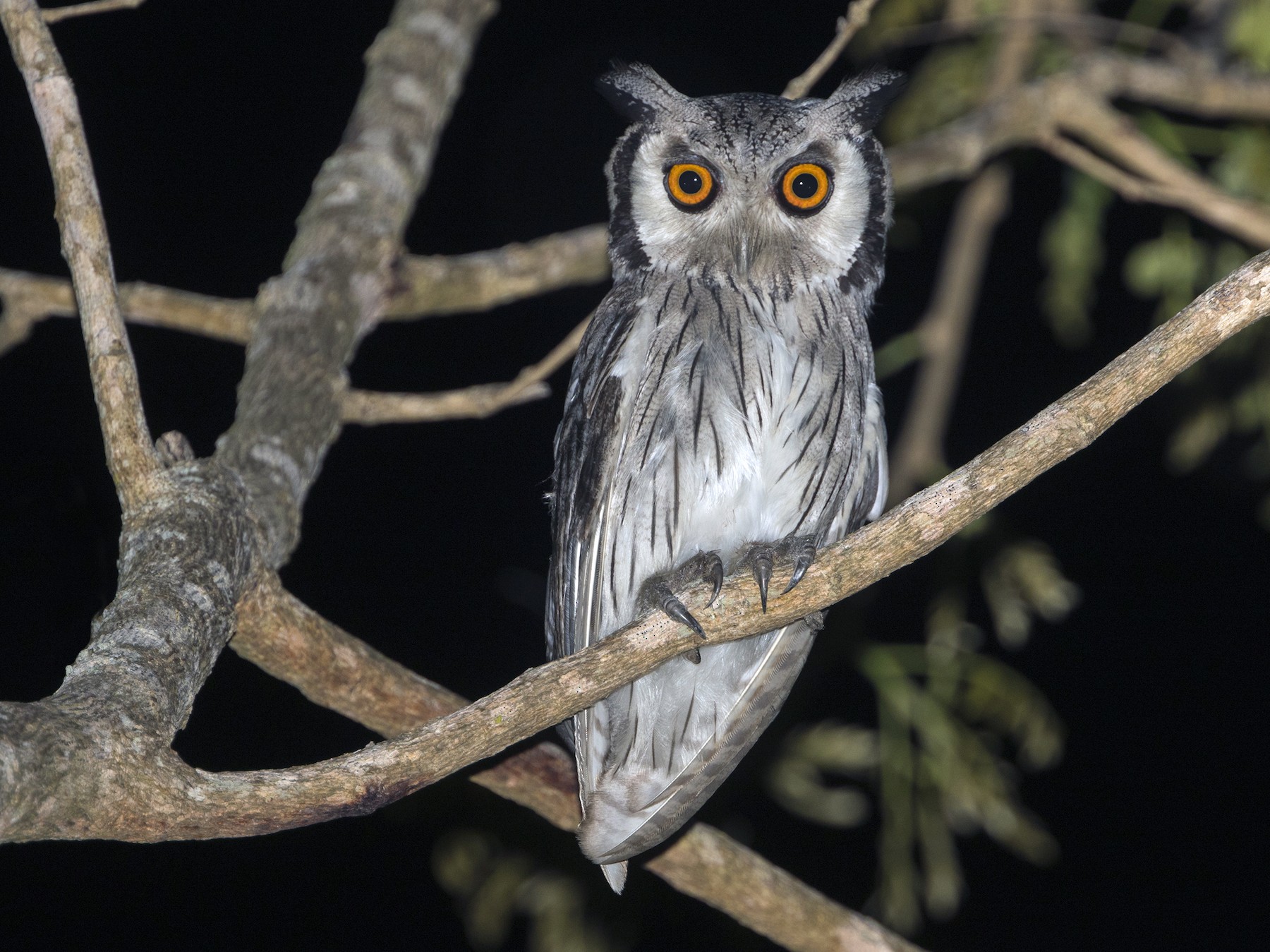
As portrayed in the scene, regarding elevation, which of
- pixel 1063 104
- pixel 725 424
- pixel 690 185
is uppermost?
pixel 1063 104

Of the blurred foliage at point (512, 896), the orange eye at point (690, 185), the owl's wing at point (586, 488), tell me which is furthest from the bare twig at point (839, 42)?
the blurred foliage at point (512, 896)

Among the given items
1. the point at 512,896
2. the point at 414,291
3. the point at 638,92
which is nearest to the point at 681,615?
the point at 638,92

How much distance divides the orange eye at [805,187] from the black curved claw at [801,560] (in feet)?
2.01

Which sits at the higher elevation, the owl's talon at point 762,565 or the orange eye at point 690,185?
the orange eye at point 690,185

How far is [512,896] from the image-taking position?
9.89 feet

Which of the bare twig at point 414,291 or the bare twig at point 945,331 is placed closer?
the bare twig at point 414,291

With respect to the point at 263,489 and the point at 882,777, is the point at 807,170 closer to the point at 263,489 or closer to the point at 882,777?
the point at 263,489

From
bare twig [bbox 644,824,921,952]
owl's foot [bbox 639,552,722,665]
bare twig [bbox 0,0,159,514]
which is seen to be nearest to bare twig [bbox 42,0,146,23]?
bare twig [bbox 0,0,159,514]

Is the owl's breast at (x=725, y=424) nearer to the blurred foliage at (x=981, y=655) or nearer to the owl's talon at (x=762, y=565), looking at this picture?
the owl's talon at (x=762, y=565)

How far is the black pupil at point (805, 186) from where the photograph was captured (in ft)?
7.23

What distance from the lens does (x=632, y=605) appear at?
2.19m

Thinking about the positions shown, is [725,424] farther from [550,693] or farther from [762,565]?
[550,693]

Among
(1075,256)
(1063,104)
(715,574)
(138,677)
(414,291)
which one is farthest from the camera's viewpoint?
(1075,256)

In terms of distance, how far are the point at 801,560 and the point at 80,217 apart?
43.6 inches
